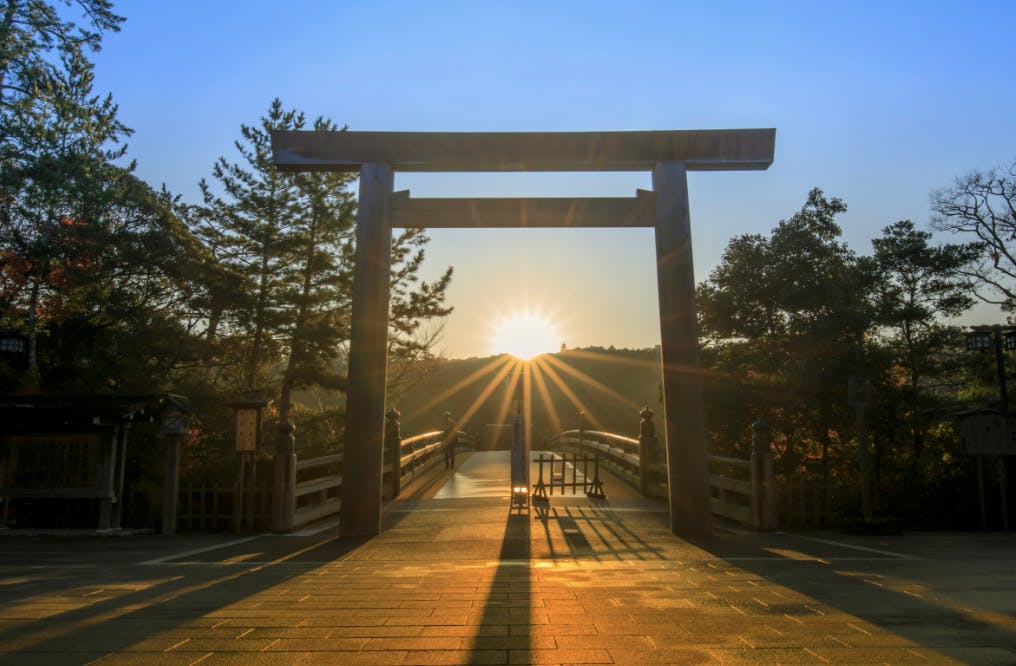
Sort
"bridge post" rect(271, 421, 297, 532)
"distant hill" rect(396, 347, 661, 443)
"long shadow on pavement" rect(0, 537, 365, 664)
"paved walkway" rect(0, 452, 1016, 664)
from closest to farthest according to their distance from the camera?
"paved walkway" rect(0, 452, 1016, 664) < "long shadow on pavement" rect(0, 537, 365, 664) < "bridge post" rect(271, 421, 297, 532) < "distant hill" rect(396, 347, 661, 443)

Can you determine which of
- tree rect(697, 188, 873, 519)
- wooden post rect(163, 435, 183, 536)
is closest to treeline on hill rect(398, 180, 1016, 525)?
tree rect(697, 188, 873, 519)

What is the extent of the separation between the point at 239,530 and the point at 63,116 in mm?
13764

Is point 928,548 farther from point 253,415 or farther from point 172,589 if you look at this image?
point 253,415

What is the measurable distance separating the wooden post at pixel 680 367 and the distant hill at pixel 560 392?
38076 millimetres

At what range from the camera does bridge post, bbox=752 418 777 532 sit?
9789mm

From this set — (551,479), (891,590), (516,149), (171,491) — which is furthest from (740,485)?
(171,491)

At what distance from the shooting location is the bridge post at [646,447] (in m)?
14.9

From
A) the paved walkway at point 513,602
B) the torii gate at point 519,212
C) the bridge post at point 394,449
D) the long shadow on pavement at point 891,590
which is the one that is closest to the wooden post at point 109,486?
the paved walkway at point 513,602

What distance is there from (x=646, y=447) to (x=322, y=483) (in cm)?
720

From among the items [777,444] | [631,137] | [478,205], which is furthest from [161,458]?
[777,444]

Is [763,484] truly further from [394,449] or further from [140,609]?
[140,609]

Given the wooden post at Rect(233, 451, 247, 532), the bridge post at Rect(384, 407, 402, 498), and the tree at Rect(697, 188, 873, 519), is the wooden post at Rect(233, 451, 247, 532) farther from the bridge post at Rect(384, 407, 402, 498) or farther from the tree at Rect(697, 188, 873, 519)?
the tree at Rect(697, 188, 873, 519)

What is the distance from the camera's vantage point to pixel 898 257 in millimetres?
19875

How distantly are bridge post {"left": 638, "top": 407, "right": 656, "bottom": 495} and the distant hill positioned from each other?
104 feet
